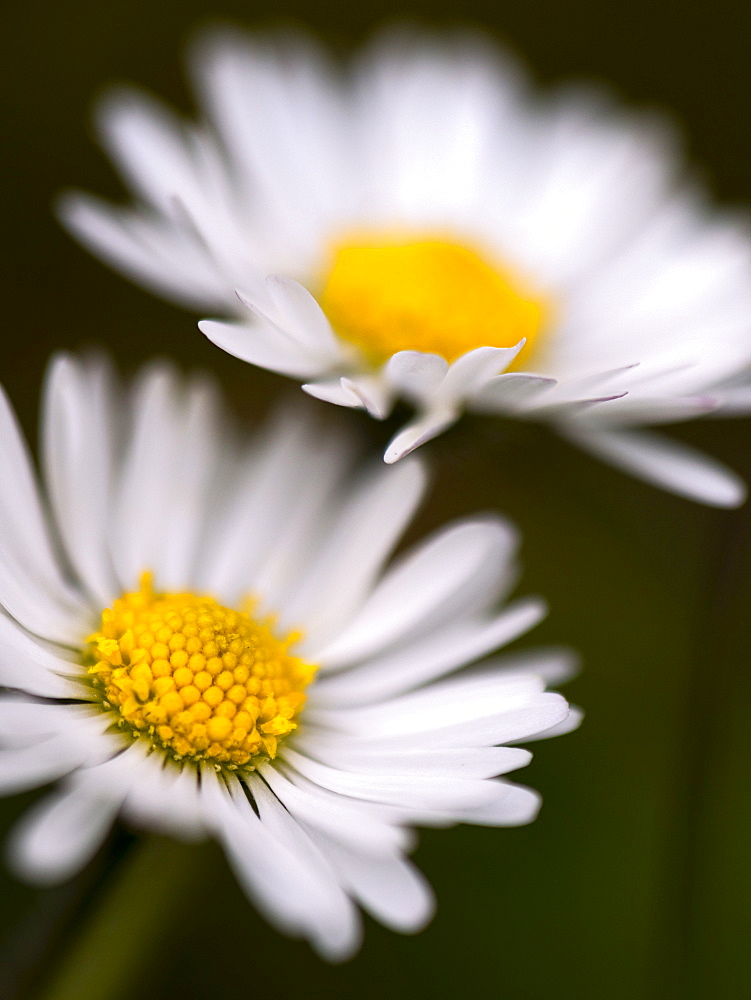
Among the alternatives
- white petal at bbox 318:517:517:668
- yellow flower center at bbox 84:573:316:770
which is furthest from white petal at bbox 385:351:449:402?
yellow flower center at bbox 84:573:316:770

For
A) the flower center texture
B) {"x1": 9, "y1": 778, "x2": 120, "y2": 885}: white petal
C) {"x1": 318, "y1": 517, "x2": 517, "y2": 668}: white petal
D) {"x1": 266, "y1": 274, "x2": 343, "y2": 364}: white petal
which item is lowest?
{"x1": 9, "y1": 778, "x2": 120, "y2": 885}: white petal

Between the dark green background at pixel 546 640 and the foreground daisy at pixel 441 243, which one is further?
the dark green background at pixel 546 640

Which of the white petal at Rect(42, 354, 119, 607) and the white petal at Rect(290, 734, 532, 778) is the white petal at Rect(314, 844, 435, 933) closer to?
the white petal at Rect(290, 734, 532, 778)

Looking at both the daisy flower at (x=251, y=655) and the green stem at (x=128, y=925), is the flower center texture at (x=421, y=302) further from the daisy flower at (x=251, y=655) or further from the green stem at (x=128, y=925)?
the green stem at (x=128, y=925)

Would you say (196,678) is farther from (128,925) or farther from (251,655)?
(128,925)

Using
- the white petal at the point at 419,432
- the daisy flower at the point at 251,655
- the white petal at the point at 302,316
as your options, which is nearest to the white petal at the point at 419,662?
the daisy flower at the point at 251,655

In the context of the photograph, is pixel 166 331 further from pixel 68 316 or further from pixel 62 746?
pixel 62 746

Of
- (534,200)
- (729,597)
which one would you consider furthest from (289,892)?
(534,200)
